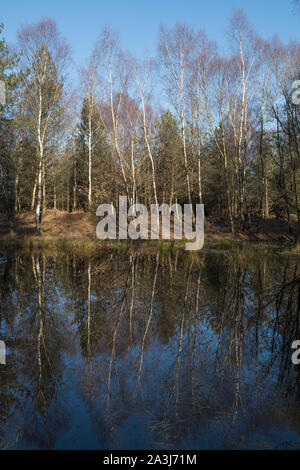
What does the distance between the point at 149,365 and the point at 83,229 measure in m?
19.2

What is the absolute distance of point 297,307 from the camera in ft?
27.3

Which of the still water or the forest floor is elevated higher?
the forest floor

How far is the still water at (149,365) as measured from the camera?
3686 millimetres

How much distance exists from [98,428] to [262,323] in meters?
4.41

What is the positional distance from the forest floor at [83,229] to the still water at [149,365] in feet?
39.0

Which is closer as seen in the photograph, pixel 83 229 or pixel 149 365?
pixel 149 365

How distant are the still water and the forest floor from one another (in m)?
11.9

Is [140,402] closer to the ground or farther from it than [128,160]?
closer to the ground

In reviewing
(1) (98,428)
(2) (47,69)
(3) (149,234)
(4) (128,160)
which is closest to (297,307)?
(1) (98,428)

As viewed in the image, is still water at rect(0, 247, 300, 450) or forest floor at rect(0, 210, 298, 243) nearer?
still water at rect(0, 247, 300, 450)

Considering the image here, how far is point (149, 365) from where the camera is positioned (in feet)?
17.0

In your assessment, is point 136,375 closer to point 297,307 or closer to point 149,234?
point 297,307

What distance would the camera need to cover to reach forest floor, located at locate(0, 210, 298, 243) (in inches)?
883

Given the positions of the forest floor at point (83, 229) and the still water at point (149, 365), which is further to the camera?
the forest floor at point (83, 229)
